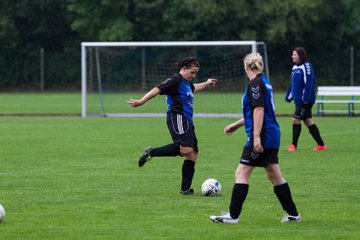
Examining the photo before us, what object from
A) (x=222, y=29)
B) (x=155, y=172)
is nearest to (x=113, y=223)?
(x=155, y=172)

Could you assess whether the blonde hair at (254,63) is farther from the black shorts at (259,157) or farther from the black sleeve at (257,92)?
the black shorts at (259,157)

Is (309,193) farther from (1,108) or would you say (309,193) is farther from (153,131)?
(1,108)

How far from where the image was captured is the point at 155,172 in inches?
524

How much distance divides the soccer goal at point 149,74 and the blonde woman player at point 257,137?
20696 millimetres

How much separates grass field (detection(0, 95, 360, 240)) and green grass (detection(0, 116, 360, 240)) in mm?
10

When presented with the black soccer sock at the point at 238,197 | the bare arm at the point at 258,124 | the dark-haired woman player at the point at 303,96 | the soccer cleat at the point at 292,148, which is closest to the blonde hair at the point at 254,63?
the bare arm at the point at 258,124

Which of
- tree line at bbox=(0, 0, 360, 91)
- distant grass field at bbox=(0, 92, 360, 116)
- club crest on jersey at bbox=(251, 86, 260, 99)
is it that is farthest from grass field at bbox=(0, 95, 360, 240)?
tree line at bbox=(0, 0, 360, 91)

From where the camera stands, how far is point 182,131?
11.1m

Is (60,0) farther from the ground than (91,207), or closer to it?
farther from the ground

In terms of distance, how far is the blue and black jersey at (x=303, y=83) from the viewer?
16.6m

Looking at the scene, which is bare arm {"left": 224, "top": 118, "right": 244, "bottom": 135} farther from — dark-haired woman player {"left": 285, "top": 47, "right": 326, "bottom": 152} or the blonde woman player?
dark-haired woman player {"left": 285, "top": 47, "right": 326, "bottom": 152}

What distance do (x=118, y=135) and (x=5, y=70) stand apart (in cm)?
2829

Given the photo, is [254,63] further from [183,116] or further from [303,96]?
[303,96]

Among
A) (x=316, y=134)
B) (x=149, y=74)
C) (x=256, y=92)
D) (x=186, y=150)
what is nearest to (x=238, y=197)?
(x=256, y=92)
